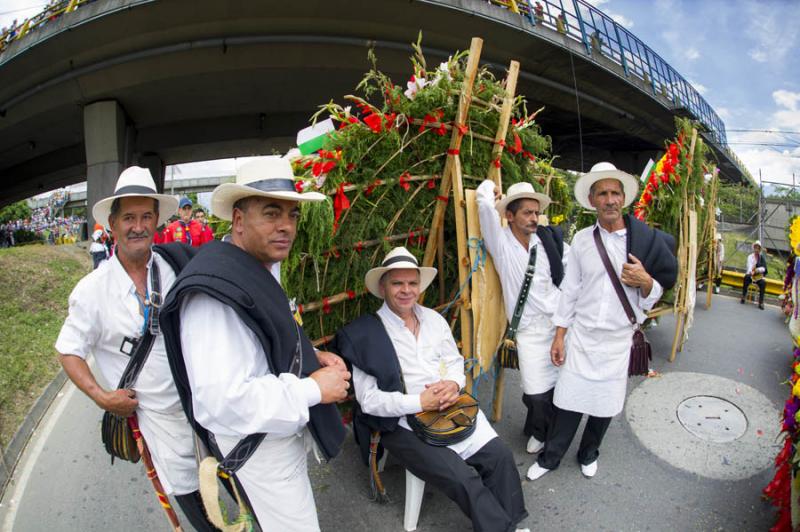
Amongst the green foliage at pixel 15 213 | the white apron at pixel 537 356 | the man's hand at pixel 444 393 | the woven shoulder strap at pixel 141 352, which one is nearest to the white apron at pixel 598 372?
the white apron at pixel 537 356

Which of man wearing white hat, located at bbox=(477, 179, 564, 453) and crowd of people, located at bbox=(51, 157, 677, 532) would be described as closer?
crowd of people, located at bbox=(51, 157, 677, 532)

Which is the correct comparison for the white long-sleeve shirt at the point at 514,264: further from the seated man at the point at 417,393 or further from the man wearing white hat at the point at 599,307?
the seated man at the point at 417,393

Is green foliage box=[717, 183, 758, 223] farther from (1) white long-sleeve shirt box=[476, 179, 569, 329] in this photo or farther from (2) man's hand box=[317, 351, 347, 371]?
(2) man's hand box=[317, 351, 347, 371]

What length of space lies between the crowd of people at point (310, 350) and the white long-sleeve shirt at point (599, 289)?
1 cm

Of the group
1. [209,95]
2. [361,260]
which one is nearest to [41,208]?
[209,95]

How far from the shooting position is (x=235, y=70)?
490 inches

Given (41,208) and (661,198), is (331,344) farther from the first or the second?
(41,208)

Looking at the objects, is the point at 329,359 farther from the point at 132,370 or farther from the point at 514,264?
the point at 514,264

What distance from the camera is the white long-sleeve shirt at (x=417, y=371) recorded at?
2.62 meters

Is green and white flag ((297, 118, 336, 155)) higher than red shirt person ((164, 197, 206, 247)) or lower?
higher

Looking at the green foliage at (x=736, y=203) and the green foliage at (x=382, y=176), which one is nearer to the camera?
the green foliage at (x=382, y=176)

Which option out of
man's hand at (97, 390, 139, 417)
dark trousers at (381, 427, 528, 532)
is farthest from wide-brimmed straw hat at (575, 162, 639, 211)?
man's hand at (97, 390, 139, 417)

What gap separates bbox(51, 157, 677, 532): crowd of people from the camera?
1.51 meters

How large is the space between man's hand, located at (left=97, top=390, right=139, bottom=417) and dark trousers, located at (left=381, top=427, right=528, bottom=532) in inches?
56.0
